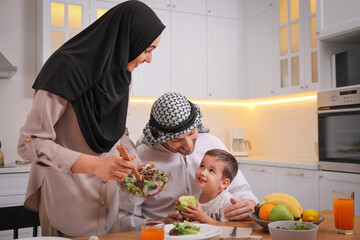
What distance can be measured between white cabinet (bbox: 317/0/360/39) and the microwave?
0.19 m

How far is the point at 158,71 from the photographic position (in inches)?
168

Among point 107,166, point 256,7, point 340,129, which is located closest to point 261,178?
point 340,129

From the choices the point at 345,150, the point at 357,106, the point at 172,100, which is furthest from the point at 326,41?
the point at 172,100

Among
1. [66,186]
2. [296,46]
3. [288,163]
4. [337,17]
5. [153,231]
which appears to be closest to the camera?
[153,231]

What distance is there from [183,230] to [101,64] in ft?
2.29

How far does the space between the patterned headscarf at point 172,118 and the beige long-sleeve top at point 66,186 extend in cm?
34

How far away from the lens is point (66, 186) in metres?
1.55

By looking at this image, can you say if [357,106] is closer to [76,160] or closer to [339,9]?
[339,9]

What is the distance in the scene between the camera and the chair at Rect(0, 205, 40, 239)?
1.67 m

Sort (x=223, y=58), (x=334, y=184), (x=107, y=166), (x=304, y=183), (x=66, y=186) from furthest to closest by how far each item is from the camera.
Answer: (x=223, y=58) < (x=304, y=183) < (x=334, y=184) < (x=66, y=186) < (x=107, y=166)

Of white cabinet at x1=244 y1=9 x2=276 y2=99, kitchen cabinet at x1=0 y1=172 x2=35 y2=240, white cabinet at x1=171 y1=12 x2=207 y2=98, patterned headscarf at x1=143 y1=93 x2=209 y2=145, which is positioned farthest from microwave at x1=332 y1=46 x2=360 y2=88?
kitchen cabinet at x1=0 y1=172 x2=35 y2=240

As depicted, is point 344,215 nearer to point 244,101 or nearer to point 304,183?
point 304,183

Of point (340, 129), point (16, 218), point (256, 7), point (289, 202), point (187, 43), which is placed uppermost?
point (256, 7)

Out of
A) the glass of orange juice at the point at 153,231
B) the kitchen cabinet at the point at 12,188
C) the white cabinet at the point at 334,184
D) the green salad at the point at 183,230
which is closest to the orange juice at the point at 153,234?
the glass of orange juice at the point at 153,231
